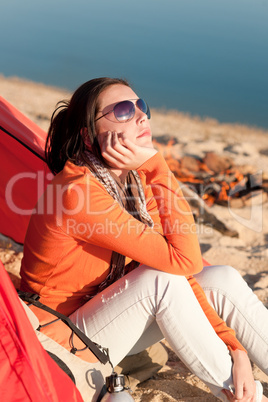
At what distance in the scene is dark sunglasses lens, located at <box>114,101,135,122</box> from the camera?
1.96m

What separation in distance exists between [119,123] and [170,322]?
2.57 feet

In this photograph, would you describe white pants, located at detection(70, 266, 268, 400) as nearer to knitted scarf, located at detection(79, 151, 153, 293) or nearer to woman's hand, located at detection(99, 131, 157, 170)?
knitted scarf, located at detection(79, 151, 153, 293)

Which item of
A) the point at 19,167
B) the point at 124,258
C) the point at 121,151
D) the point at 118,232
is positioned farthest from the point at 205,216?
the point at 118,232

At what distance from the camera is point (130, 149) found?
1997 mm

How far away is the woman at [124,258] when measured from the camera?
5.94ft

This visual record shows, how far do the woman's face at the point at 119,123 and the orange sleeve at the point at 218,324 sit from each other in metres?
0.65

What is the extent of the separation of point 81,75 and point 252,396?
1486cm

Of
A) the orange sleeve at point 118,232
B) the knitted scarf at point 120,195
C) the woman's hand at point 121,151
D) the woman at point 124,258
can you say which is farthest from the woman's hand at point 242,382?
the woman's hand at point 121,151

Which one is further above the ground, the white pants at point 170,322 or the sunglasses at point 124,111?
the sunglasses at point 124,111

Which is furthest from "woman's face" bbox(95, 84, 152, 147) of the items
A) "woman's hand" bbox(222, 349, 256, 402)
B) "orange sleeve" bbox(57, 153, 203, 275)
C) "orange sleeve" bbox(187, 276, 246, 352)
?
"woman's hand" bbox(222, 349, 256, 402)

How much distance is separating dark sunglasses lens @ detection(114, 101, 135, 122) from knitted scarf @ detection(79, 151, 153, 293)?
0.19 m

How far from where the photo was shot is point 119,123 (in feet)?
6.50

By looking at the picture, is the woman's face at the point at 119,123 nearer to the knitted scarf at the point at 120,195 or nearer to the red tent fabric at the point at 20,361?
the knitted scarf at the point at 120,195

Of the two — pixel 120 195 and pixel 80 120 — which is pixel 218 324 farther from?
pixel 80 120
